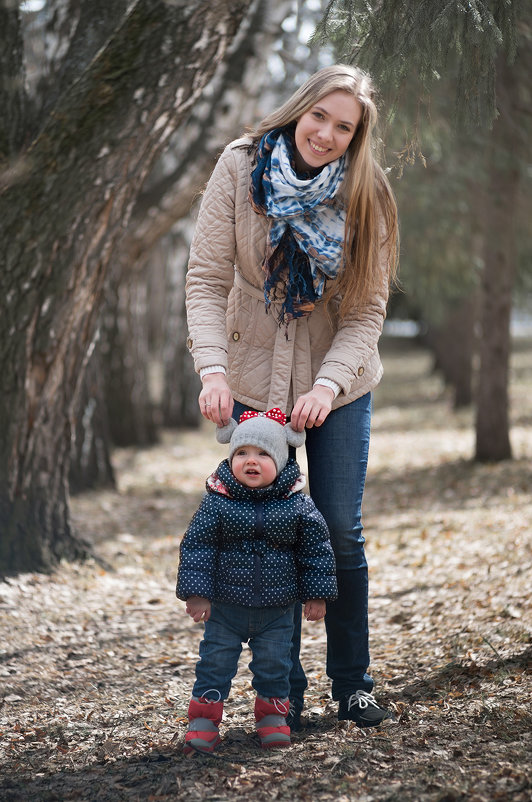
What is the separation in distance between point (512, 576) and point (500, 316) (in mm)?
4904

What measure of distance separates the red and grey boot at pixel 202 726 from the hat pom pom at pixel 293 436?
3.08 ft

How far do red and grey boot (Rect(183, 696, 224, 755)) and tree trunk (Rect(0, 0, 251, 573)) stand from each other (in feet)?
7.67

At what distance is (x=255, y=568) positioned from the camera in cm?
299

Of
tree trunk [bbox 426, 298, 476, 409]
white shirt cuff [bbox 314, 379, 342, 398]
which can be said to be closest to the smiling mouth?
white shirt cuff [bbox 314, 379, 342, 398]

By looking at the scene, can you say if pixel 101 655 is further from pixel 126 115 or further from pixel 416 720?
pixel 126 115

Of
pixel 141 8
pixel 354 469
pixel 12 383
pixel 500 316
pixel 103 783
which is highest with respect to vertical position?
pixel 141 8

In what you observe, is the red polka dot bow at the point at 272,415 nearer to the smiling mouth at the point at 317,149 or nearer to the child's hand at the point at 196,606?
the child's hand at the point at 196,606

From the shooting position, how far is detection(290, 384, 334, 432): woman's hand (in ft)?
9.78

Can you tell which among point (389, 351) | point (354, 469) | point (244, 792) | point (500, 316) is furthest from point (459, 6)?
point (389, 351)

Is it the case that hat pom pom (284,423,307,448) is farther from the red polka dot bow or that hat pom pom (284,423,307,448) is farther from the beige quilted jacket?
the beige quilted jacket

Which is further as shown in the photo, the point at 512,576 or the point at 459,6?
the point at 512,576

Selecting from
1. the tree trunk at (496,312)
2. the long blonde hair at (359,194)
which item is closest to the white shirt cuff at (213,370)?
the long blonde hair at (359,194)

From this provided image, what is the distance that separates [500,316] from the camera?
9.47 metres

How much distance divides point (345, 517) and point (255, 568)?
40 centimetres
